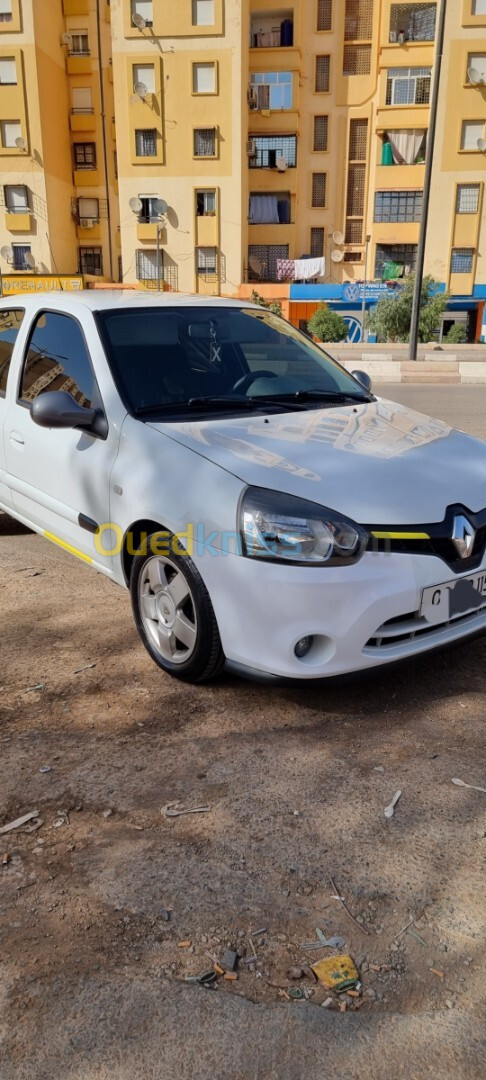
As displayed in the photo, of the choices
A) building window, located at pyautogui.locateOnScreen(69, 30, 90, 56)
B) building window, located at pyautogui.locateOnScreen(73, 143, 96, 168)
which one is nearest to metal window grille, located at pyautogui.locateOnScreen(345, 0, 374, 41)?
building window, located at pyautogui.locateOnScreen(69, 30, 90, 56)

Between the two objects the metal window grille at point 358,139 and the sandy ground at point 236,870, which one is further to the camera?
the metal window grille at point 358,139

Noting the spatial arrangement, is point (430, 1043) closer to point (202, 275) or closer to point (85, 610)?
point (85, 610)

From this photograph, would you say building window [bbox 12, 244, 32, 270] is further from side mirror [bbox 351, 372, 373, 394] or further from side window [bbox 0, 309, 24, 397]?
side mirror [bbox 351, 372, 373, 394]

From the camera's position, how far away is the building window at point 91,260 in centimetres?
4341

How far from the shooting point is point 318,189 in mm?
41562

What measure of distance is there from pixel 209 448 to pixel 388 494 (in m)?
0.71

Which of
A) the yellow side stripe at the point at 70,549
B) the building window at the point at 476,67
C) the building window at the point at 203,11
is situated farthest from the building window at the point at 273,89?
the yellow side stripe at the point at 70,549

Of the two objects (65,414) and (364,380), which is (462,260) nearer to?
(364,380)

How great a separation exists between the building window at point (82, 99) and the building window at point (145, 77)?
560 cm

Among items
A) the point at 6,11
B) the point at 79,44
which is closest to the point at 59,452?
the point at 6,11

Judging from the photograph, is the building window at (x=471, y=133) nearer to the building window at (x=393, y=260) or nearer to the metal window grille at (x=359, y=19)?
the building window at (x=393, y=260)

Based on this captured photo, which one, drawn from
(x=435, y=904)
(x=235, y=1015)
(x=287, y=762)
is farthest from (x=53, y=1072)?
(x=287, y=762)

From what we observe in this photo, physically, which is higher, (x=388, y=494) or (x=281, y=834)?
(x=388, y=494)

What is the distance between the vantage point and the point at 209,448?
2.93 m
